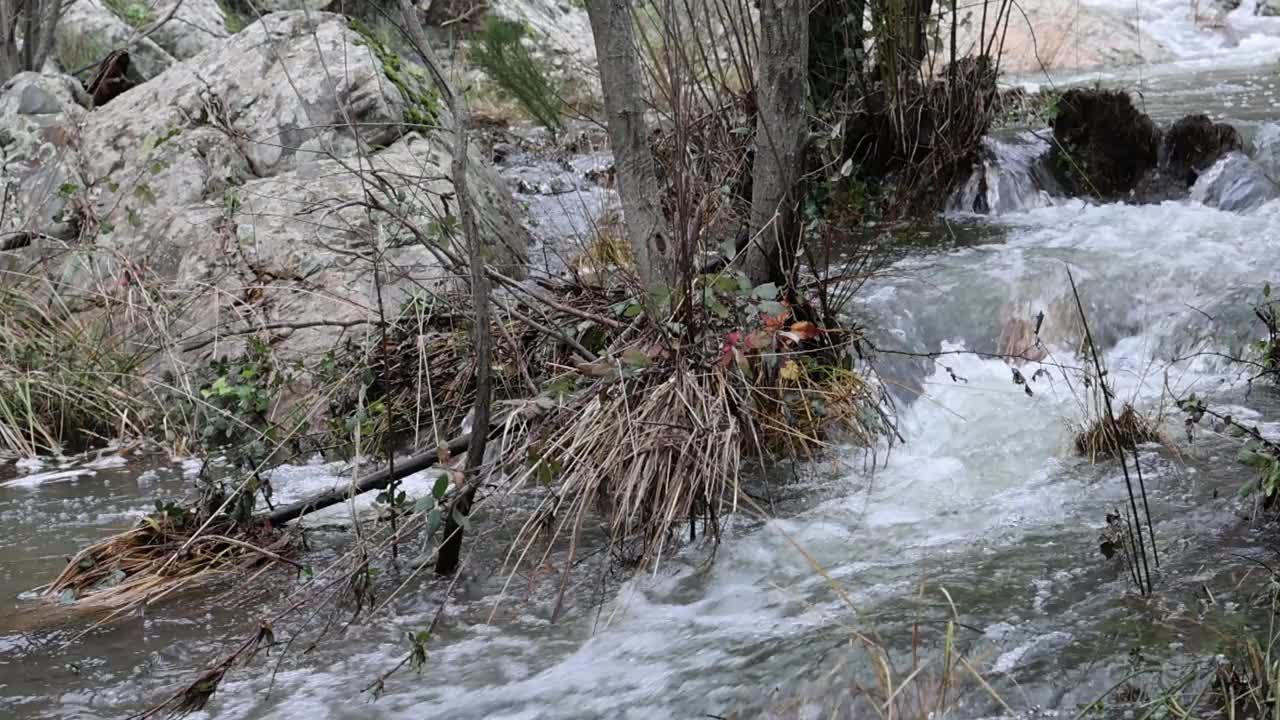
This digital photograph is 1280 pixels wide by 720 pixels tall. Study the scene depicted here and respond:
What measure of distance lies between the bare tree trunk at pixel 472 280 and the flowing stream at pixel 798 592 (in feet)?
1.27

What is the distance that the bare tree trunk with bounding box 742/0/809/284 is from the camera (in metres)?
4.01

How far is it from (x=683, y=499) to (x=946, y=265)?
3.07m

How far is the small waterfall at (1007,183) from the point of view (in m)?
7.12

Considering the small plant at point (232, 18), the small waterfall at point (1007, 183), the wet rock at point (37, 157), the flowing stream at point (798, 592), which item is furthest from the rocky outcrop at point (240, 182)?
→ the small plant at point (232, 18)

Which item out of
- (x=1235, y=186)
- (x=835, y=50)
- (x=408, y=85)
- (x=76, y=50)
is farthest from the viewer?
(x=76, y=50)

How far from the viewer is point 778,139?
412 centimetres

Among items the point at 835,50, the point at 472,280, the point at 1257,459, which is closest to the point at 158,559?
the point at 472,280

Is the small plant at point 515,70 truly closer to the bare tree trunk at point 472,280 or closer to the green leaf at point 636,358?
the green leaf at point 636,358

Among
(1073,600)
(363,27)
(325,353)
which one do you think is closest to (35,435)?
(325,353)

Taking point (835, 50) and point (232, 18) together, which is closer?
point (835, 50)

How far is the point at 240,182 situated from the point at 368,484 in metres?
3.09

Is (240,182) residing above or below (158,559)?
above

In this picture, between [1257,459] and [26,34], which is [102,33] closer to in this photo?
[26,34]

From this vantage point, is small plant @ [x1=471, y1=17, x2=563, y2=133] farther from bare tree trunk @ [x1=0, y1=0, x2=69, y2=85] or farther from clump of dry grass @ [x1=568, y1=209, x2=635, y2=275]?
bare tree trunk @ [x1=0, y1=0, x2=69, y2=85]
